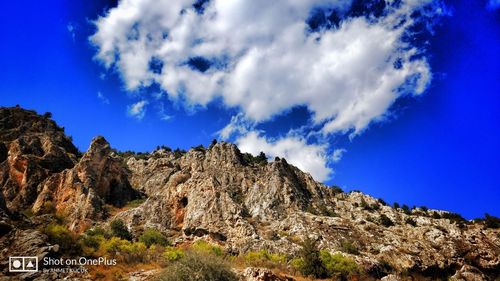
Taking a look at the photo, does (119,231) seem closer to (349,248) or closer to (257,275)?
(257,275)

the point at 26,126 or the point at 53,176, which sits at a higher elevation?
the point at 26,126

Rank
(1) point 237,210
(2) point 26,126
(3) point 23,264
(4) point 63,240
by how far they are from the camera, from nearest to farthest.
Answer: (3) point 23,264, (4) point 63,240, (1) point 237,210, (2) point 26,126

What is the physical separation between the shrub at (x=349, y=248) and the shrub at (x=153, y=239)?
22879mm

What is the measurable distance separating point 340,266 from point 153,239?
24062mm

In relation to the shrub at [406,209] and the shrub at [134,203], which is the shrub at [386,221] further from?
the shrub at [134,203]

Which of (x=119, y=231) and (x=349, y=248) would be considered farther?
(x=119, y=231)

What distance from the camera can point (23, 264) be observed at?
856 inches

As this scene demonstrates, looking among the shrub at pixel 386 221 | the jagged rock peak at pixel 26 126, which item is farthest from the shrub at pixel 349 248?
the jagged rock peak at pixel 26 126

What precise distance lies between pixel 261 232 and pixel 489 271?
30793mm

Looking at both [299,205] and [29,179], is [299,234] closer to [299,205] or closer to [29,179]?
[299,205]

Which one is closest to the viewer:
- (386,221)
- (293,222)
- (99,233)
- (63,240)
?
(63,240)

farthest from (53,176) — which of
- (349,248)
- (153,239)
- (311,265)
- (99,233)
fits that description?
(349,248)

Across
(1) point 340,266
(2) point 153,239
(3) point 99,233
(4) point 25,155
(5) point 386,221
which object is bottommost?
(1) point 340,266

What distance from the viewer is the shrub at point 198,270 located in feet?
71.3
